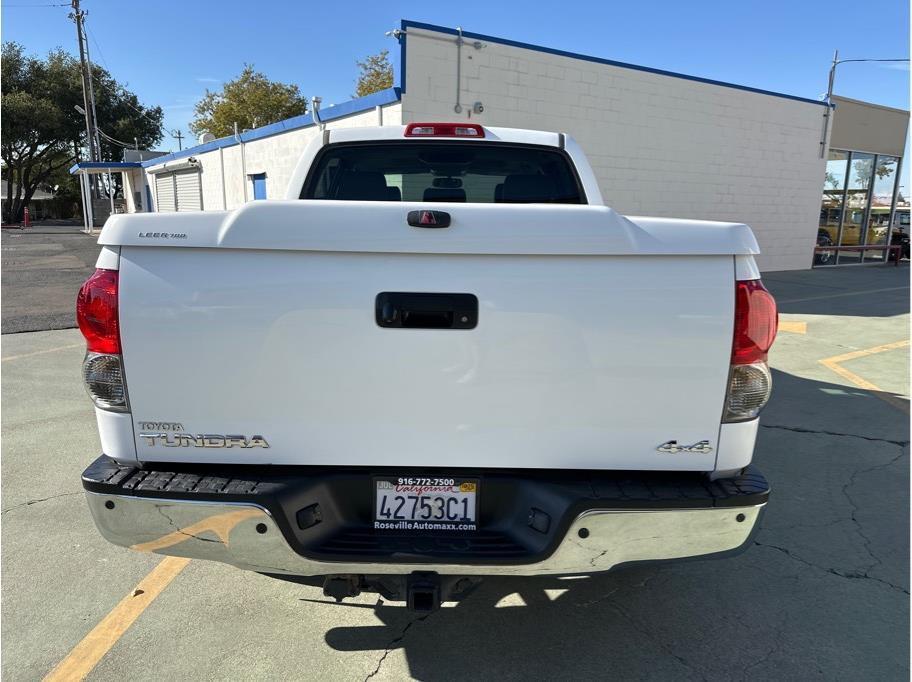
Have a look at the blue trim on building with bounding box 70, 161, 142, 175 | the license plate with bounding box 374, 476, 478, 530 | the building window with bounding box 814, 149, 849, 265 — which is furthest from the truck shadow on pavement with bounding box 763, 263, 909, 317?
the blue trim on building with bounding box 70, 161, 142, 175

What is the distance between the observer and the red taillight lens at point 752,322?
6.64ft

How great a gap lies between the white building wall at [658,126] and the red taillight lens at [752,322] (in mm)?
9727

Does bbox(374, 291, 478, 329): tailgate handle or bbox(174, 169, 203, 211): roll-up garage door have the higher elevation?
bbox(174, 169, 203, 211): roll-up garage door

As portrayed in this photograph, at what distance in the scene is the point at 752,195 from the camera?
56.6ft

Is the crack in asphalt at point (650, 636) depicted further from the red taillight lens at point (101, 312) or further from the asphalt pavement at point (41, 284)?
the asphalt pavement at point (41, 284)

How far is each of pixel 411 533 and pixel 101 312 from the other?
1259 mm

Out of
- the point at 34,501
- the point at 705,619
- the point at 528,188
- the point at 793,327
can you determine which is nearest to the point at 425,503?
the point at 705,619

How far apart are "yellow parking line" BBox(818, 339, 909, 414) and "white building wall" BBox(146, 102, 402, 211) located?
25.4 ft

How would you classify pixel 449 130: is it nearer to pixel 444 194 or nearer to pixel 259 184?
pixel 444 194

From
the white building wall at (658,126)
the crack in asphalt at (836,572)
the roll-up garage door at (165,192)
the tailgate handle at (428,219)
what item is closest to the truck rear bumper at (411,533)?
the tailgate handle at (428,219)

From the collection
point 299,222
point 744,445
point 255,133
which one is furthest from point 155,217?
point 255,133

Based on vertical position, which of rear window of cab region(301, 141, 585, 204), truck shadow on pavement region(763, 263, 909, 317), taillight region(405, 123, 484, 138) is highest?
taillight region(405, 123, 484, 138)

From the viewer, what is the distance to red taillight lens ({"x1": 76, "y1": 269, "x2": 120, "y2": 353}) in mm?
1995

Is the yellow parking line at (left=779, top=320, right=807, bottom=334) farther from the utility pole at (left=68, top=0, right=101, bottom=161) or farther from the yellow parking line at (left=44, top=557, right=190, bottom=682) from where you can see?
the utility pole at (left=68, top=0, right=101, bottom=161)
